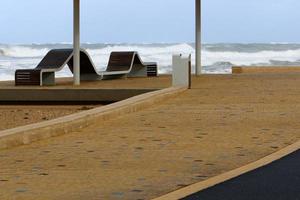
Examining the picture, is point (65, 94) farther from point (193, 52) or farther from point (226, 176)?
point (193, 52)

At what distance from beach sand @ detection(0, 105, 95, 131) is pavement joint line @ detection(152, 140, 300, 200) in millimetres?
7282

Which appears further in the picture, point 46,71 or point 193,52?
point 193,52

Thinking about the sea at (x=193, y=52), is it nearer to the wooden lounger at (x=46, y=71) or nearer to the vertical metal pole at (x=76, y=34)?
the wooden lounger at (x=46, y=71)

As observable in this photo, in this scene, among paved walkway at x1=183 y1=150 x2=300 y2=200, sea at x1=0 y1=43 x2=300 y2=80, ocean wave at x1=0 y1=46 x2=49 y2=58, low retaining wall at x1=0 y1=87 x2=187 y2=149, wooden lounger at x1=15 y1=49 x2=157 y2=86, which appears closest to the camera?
paved walkway at x1=183 y1=150 x2=300 y2=200

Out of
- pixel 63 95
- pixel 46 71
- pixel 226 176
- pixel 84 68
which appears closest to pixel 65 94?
pixel 63 95

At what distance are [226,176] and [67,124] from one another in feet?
12.7

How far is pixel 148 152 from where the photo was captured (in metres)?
8.77

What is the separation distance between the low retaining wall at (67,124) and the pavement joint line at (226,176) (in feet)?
9.53

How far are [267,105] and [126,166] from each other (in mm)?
7059

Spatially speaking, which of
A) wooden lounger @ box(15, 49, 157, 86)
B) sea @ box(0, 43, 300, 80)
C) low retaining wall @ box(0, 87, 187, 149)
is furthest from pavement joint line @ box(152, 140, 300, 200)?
sea @ box(0, 43, 300, 80)

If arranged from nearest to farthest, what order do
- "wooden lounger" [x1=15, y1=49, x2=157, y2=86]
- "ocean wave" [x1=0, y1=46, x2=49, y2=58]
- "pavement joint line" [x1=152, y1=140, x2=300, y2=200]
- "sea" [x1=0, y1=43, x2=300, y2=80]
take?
"pavement joint line" [x1=152, y1=140, x2=300, y2=200] < "wooden lounger" [x1=15, y1=49, x2=157, y2=86] < "sea" [x1=0, y1=43, x2=300, y2=80] < "ocean wave" [x1=0, y1=46, x2=49, y2=58]

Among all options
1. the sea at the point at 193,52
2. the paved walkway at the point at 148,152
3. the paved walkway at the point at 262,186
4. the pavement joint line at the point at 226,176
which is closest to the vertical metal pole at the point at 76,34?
the paved walkway at the point at 148,152

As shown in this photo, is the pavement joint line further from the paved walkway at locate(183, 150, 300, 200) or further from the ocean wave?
the ocean wave

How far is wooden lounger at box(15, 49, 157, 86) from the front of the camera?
70.1 feet
